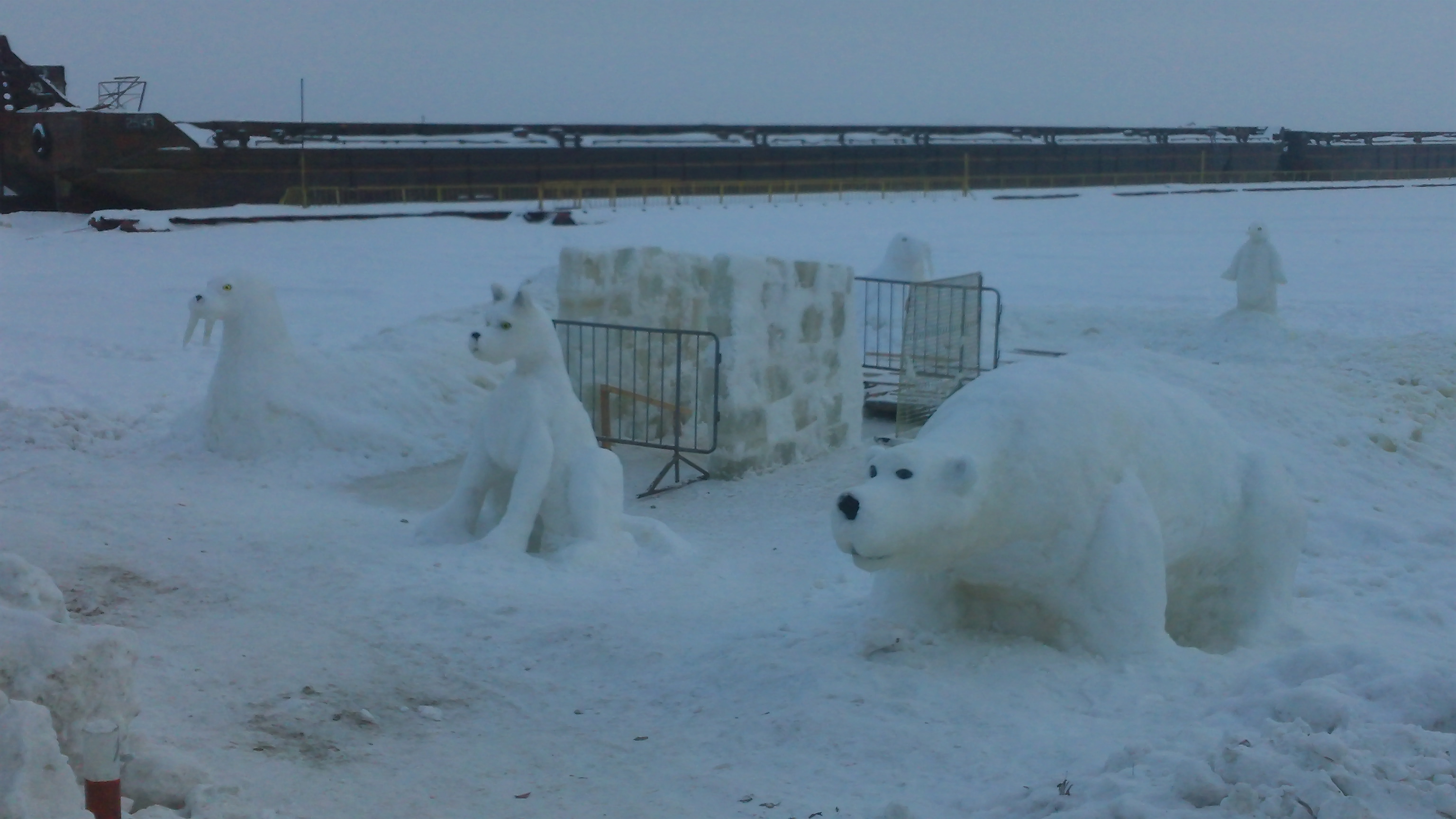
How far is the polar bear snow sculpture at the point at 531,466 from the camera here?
26.0 ft

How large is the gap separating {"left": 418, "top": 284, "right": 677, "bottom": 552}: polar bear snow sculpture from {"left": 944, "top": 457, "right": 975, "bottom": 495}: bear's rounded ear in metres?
2.95

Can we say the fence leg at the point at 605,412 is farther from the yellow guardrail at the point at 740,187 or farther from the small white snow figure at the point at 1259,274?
the yellow guardrail at the point at 740,187

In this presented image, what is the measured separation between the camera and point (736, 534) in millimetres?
9125

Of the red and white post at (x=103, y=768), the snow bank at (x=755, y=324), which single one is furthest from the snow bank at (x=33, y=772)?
the snow bank at (x=755, y=324)

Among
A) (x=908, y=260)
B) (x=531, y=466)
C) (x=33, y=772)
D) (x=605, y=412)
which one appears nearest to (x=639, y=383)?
(x=605, y=412)

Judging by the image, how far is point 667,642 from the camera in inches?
251

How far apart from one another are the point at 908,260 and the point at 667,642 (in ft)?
37.8

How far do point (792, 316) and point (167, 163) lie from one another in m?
22.1

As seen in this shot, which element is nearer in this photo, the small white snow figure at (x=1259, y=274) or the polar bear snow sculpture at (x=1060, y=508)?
the polar bear snow sculpture at (x=1060, y=508)

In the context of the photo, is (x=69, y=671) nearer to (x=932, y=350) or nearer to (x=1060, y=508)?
(x=1060, y=508)

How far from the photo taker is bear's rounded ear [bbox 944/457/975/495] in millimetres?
5352

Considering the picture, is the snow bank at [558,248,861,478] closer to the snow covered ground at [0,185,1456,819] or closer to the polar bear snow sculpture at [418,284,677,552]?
the snow covered ground at [0,185,1456,819]

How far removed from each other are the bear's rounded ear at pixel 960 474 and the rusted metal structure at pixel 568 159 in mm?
26999

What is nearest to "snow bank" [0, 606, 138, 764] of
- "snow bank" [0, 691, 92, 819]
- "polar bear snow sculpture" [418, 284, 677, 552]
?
"snow bank" [0, 691, 92, 819]
